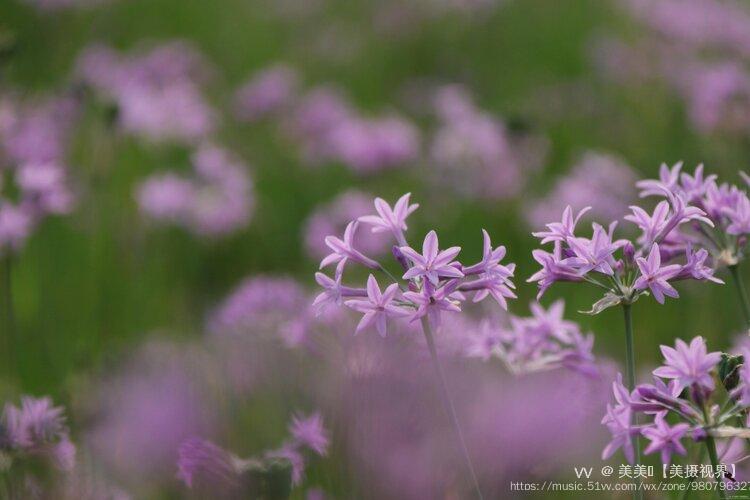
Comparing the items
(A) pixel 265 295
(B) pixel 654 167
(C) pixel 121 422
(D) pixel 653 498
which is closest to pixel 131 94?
(A) pixel 265 295

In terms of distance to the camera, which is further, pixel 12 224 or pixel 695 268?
pixel 12 224

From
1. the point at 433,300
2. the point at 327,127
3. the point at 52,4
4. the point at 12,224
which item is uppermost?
the point at 52,4

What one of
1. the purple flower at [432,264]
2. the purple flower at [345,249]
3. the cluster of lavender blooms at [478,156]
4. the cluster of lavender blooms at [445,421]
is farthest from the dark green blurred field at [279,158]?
the purple flower at [432,264]

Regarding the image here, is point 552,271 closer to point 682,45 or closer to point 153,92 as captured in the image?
point 153,92

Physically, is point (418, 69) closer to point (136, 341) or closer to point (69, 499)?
point (136, 341)

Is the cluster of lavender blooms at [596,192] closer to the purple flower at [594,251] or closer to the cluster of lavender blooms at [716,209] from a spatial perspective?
the cluster of lavender blooms at [716,209]

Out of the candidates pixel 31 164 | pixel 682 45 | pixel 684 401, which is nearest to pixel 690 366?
pixel 684 401
